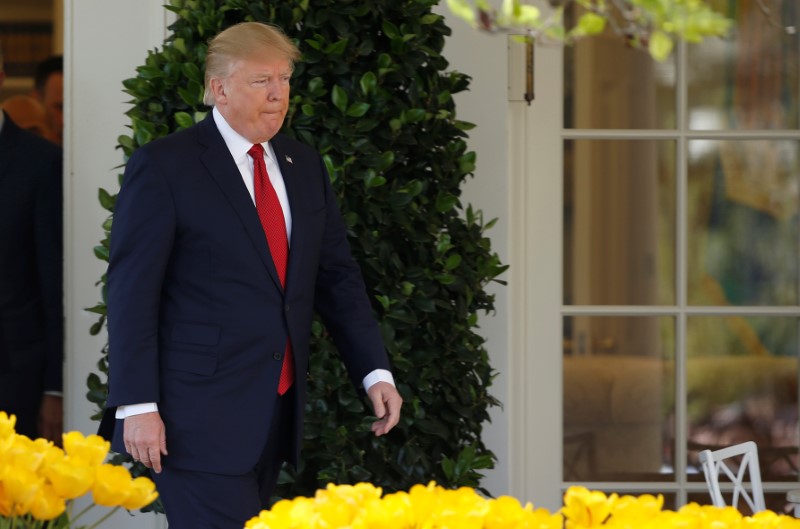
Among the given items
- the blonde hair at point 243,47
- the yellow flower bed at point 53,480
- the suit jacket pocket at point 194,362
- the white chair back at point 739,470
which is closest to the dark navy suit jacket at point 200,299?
the suit jacket pocket at point 194,362

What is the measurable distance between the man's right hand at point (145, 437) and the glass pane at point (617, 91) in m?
1.97

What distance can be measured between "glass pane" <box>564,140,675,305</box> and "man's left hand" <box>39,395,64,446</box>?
1638mm

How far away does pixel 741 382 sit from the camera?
4.12m

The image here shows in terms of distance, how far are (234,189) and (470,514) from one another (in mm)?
1598

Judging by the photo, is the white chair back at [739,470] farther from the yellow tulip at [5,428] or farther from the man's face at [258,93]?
the yellow tulip at [5,428]

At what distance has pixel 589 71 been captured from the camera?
4.08m

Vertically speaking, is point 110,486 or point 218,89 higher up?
point 218,89

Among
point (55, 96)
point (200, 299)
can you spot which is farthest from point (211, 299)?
point (55, 96)

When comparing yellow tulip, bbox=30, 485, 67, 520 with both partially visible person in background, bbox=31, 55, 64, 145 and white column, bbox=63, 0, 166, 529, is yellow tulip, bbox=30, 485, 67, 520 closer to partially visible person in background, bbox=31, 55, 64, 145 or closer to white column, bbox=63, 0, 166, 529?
white column, bbox=63, 0, 166, 529

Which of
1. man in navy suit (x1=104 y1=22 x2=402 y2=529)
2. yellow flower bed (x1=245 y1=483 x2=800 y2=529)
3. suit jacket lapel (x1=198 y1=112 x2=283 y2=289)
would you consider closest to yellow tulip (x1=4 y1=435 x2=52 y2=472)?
yellow flower bed (x1=245 y1=483 x2=800 y2=529)

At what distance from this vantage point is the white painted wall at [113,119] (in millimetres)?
3953

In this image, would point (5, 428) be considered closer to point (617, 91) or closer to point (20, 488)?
point (20, 488)

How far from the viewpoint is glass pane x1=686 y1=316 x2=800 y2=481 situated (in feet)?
13.4

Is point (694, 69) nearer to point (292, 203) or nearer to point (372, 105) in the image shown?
point (372, 105)
